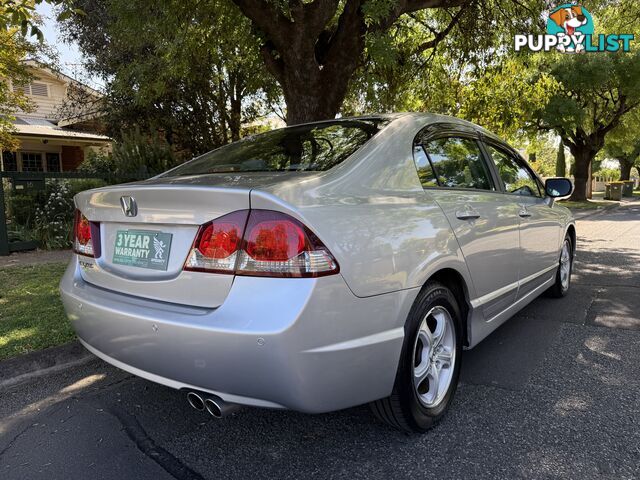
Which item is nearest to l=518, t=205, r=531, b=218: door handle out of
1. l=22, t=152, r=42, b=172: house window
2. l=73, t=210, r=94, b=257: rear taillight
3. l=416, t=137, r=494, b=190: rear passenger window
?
l=416, t=137, r=494, b=190: rear passenger window

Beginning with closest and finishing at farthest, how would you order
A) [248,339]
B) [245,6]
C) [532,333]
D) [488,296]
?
[248,339], [488,296], [532,333], [245,6]

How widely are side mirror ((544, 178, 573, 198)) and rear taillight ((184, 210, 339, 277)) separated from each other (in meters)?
3.38

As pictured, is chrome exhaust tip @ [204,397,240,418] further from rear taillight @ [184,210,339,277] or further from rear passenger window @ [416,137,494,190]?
rear passenger window @ [416,137,494,190]

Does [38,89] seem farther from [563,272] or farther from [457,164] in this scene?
[457,164]

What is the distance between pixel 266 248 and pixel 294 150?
3.52 ft

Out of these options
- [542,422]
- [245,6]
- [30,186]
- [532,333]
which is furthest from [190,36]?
[542,422]

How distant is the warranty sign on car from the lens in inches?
84.8

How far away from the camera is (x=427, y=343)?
2531mm

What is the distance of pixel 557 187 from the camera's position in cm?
447

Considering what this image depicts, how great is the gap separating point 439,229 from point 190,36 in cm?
608

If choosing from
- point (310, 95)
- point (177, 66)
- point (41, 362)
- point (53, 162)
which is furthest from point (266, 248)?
point (53, 162)

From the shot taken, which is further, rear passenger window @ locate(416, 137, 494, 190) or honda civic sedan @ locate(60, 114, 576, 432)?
rear passenger window @ locate(416, 137, 494, 190)

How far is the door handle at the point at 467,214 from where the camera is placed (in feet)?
8.96

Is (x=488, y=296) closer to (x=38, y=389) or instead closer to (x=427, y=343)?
(x=427, y=343)
